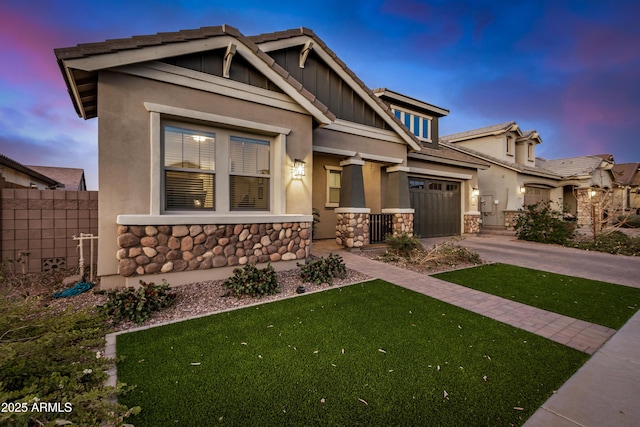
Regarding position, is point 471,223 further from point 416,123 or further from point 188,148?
point 188,148

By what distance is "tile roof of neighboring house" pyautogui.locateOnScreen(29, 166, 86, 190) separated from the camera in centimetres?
2291

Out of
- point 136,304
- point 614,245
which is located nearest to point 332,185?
point 136,304

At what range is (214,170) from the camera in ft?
18.1

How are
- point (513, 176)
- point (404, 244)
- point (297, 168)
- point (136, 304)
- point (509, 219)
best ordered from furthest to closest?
point (513, 176) < point (509, 219) < point (404, 244) < point (297, 168) < point (136, 304)

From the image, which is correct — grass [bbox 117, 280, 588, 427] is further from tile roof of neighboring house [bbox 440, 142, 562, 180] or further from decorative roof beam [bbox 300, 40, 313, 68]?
tile roof of neighboring house [bbox 440, 142, 562, 180]

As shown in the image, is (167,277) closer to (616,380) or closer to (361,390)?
(361,390)

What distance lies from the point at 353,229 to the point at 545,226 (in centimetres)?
906

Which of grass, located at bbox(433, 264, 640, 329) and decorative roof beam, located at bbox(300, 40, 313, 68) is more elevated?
decorative roof beam, located at bbox(300, 40, 313, 68)

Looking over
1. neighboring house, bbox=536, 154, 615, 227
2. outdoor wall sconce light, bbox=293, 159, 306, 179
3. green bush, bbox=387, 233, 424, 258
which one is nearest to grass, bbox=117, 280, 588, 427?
outdoor wall sconce light, bbox=293, 159, 306, 179

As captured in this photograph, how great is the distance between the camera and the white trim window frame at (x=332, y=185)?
11070 millimetres

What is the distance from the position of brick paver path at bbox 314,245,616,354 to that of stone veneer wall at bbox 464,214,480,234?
9.14 m

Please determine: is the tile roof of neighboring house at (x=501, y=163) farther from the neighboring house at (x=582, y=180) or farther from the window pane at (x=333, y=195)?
the window pane at (x=333, y=195)

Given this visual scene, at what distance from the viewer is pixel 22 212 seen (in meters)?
5.18

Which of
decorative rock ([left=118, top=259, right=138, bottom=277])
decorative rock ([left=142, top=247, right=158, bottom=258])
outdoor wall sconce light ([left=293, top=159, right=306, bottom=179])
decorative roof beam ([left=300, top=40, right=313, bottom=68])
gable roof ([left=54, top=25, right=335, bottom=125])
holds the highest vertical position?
decorative roof beam ([left=300, top=40, right=313, bottom=68])
